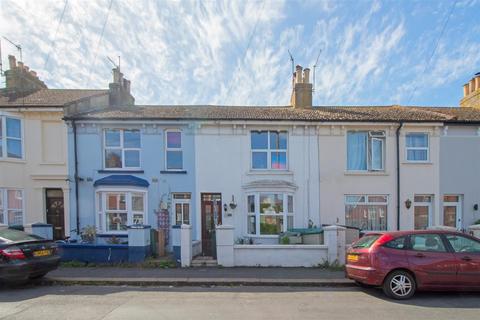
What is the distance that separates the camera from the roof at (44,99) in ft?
37.1

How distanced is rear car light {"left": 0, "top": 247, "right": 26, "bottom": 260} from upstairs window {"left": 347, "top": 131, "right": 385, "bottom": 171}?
10.9 m

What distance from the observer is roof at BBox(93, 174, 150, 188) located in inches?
435

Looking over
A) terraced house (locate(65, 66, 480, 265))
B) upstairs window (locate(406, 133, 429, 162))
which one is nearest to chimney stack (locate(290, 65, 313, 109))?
terraced house (locate(65, 66, 480, 265))

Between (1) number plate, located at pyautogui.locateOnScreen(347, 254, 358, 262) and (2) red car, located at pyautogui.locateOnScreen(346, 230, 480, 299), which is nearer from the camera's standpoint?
(2) red car, located at pyautogui.locateOnScreen(346, 230, 480, 299)

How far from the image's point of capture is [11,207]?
11.4 meters

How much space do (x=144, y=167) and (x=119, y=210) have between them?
1.94 m

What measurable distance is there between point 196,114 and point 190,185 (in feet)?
9.59

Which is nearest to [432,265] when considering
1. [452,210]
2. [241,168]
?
[241,168]

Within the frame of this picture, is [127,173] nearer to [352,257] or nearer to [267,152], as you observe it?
[267,152]

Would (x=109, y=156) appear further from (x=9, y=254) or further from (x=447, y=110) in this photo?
(x=447, y=110)

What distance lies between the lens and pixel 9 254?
641 centimetres

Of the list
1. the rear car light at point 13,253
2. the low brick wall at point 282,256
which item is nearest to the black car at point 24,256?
the rear car light at point 13,253

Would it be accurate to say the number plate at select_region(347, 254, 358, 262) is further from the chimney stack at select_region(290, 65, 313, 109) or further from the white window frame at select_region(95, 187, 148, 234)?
the chimney stack at select_region(290, 65, 313, 109)

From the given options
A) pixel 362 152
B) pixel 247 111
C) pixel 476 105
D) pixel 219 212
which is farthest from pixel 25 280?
pixel 476 105
